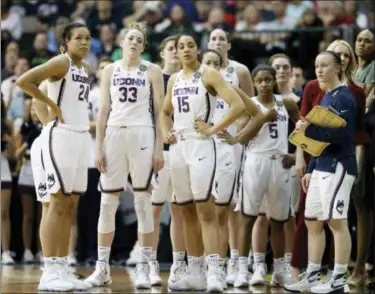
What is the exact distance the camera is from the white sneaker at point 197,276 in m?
9.11

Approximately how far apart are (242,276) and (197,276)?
86 cm

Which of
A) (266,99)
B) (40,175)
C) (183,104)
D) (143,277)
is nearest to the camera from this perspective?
(40,175)

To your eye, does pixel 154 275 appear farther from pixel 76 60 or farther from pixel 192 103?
pixel 76 60

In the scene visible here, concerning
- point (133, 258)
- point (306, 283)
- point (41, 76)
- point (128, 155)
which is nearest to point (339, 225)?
point (306, 283)

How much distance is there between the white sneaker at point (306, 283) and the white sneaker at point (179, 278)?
91cm

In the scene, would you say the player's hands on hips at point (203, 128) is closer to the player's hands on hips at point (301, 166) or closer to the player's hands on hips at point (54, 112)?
the player's hands on hips at point (301, 166)

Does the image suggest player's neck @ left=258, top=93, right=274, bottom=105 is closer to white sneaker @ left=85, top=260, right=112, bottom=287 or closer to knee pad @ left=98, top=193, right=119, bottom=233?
knee pad @ left=98, top=193, right=119, bottom=233

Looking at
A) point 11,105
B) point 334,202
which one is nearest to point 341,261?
point 334,202

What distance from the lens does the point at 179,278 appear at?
9336 millimetres

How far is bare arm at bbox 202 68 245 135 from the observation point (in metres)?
8.95

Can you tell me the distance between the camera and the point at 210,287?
8.92m

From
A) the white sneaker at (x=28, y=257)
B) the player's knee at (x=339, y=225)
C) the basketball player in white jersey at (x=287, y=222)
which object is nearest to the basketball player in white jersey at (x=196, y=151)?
the basketball player in white jersey at (x=287, y=222)

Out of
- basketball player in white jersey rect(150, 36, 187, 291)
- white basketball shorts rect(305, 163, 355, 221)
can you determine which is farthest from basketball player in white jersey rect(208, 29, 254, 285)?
white basketball shorts rect(305, 163, 355, 221)

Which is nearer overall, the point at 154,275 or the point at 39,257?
the point at 154,275
